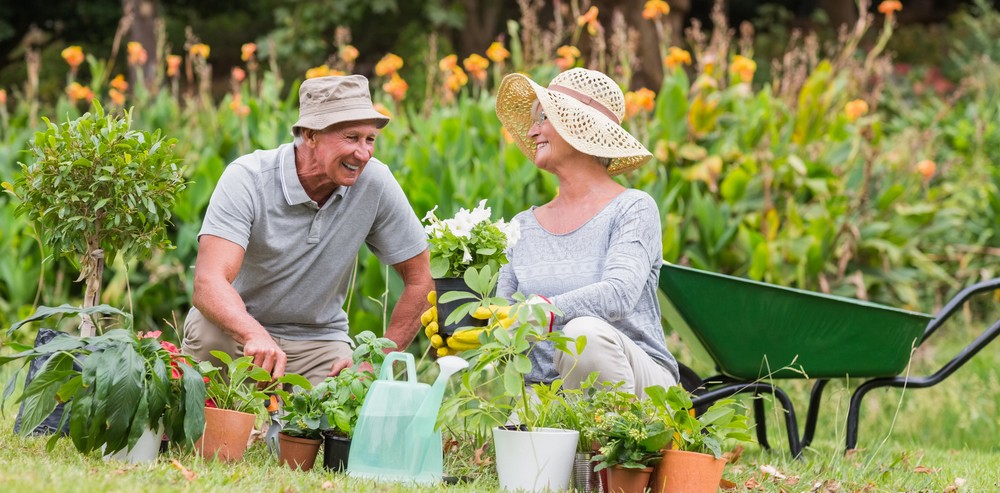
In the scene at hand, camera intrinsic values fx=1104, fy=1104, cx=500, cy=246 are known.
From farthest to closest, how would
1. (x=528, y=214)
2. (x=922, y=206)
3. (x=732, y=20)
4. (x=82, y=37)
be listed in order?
(x=732, y=20), (x=82, y=37), (x=922, y=206), (x=528, y=214)

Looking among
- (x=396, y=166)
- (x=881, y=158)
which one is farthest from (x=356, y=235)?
(x=881, y=158)

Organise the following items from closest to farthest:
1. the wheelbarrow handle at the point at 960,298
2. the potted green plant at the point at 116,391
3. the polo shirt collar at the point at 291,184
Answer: the potted green plant at the point at 116,391 < the polo shirt collar at the point at 291,184 < the wheelbarrow handle at the point at 960,298

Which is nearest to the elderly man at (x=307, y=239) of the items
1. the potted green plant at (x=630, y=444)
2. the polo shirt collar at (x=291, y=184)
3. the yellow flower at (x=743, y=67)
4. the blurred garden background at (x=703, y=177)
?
the polo shirt collar at (x=291, y=184)

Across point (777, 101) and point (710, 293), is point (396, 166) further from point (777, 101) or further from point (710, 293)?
point (710, 293)

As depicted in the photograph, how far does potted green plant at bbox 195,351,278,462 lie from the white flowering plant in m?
0.46

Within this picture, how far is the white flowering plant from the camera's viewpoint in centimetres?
247

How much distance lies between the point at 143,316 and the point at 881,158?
12.4ft

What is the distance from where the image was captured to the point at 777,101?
18.4 ft

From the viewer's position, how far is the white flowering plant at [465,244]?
2475mm

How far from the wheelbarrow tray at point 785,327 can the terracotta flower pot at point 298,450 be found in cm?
113

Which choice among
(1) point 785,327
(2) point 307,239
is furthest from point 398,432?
(1) point 785,327

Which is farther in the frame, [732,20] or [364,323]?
[732,20]

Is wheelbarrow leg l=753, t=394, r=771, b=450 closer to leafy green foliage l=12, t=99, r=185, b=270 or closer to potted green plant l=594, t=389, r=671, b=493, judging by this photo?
potted green plant l=594, t=389, r=671, b=493

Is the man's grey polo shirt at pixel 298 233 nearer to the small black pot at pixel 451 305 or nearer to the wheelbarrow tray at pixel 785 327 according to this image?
the small black pot at pixel 451 305
